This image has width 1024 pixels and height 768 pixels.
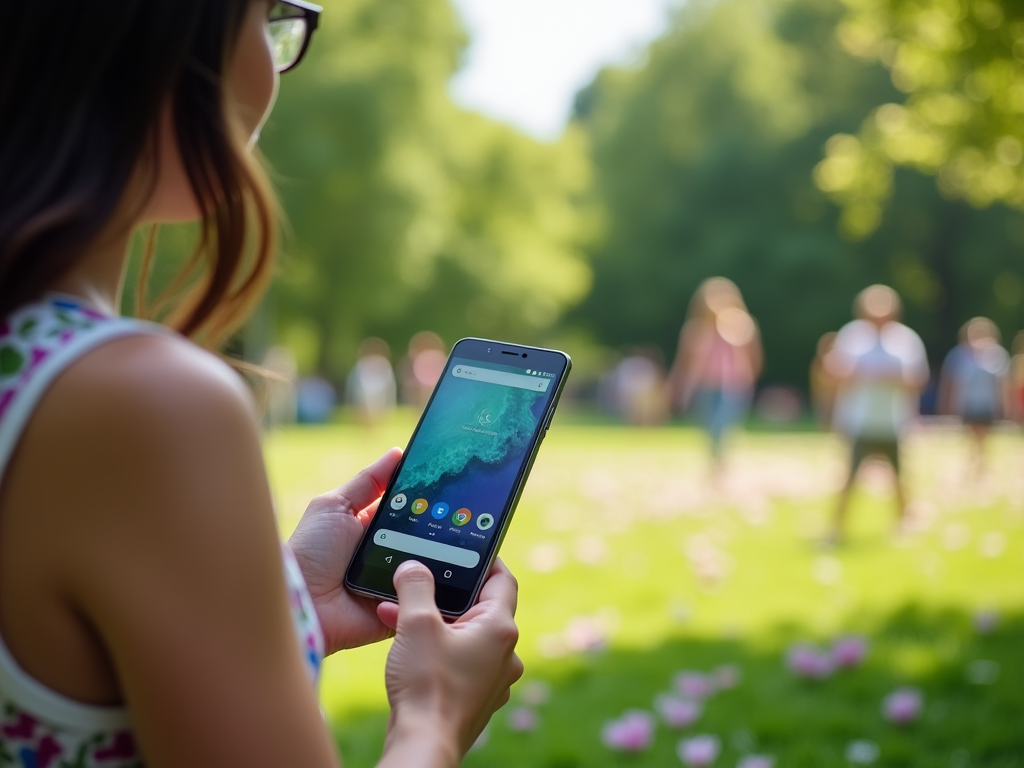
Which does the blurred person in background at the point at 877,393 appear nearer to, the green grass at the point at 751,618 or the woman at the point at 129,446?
the green grass at the point at 751,618

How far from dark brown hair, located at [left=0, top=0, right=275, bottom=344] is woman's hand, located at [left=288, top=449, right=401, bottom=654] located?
72 cm

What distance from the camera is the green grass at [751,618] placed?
413 centimetres

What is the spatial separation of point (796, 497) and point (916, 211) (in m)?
34.1

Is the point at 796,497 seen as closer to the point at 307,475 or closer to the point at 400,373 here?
the point at 307,475

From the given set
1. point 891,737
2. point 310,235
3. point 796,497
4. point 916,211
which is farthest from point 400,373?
point 891,737

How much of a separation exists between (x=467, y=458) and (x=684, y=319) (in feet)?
148

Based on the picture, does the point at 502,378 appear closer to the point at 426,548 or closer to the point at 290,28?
the point at 426,548

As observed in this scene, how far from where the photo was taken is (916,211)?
42.9m

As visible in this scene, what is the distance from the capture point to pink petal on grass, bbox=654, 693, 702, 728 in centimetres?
415

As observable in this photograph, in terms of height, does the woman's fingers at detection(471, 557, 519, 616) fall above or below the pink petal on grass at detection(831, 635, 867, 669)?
above

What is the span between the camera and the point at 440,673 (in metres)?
1.28

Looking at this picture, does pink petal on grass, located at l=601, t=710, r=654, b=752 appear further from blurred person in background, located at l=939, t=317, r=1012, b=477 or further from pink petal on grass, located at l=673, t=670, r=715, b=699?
blurred person in background, located at l=939, t=317, r=1012, b=477

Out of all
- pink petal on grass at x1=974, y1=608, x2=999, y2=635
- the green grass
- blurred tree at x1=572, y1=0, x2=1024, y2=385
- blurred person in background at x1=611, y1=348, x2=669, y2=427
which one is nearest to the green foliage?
blurred tree at x1=572, y1=0, x2=1024, y2=385

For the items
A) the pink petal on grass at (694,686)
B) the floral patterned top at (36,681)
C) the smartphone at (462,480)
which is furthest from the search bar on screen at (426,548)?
the pink petal on grass at (694,686)
